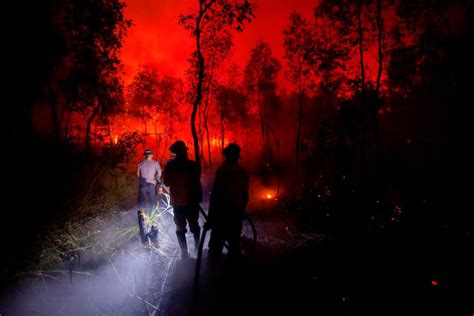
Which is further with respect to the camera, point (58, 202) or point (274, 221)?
point (274, 221)

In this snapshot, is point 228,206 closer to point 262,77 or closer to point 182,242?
point 182,242

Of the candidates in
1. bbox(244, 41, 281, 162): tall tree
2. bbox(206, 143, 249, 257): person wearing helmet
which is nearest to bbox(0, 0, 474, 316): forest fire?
bbox(206, 143, 249, 257): person wearing helmet

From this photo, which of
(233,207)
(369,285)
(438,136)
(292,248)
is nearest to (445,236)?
(369,285)

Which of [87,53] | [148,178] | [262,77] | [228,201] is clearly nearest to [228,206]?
[228,201]

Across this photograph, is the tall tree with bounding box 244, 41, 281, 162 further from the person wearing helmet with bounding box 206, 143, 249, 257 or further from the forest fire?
the person wearing helmet with bounding box 206, 143, 249, 257

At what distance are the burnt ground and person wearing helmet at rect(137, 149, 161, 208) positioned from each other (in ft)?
A: 6.29

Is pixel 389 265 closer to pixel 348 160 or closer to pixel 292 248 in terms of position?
pixel 292 248

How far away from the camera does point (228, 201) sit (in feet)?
16.0

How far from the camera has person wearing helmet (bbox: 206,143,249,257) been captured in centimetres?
481

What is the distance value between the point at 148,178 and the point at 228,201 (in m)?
4.52

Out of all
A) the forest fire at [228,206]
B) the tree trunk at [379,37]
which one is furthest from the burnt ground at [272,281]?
the tree trunk at [379,37]

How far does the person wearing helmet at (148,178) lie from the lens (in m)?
8.39

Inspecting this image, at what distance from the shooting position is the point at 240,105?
38000 millimetres

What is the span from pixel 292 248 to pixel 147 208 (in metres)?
4.97
